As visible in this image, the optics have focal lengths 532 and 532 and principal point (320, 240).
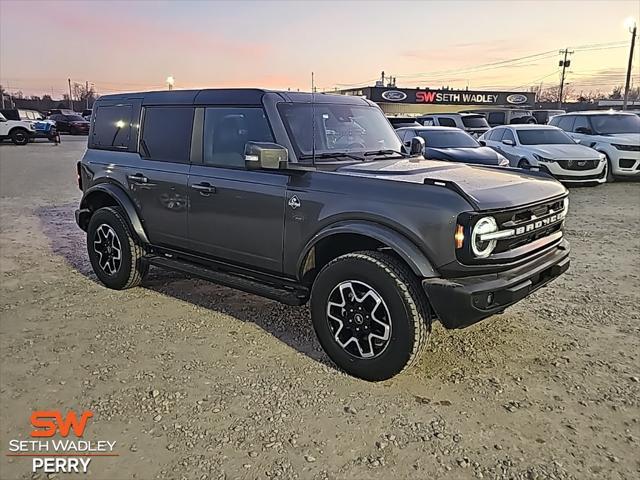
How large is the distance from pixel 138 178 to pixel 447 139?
8.38 m

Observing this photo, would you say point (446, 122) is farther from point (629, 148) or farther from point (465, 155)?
point (465, 155)

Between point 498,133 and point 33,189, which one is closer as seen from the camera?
point 33,189

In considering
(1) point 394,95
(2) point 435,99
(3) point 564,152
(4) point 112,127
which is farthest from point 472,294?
(2) point 435,99

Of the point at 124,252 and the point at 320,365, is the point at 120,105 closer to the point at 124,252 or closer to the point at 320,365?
the point at 124,252

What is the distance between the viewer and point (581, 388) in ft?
11.4

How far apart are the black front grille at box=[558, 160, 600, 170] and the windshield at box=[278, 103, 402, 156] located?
8.51 metres

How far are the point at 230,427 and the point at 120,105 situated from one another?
12.4ft

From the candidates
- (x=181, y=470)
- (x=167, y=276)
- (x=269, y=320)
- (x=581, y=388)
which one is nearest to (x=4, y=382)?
(x=181, y=470)

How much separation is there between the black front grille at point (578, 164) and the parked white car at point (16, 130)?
85.7ft

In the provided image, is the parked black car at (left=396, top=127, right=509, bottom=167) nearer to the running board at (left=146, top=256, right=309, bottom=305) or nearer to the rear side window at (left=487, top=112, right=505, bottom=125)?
the running board at (left=146, top=256, right=309, bottom=305)

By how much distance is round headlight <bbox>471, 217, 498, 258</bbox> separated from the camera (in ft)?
10.4

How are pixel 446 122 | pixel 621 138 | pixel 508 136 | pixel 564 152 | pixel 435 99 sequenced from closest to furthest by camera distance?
pixel 564 152 → pixel 621 138 → pixel 508 136 → pixel 446 122 → pixel 435 99

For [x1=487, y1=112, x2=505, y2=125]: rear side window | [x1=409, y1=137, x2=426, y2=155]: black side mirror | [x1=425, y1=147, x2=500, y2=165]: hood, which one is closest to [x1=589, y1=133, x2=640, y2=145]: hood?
[x1=425, y1=147, x2=500, y2=165]: hood

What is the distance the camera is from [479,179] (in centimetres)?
380
